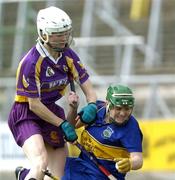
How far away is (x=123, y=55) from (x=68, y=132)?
7803 millimetres

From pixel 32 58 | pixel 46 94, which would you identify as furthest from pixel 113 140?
pixel 32 58

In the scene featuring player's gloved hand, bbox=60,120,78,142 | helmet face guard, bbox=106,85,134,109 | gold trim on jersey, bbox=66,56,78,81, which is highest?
gold trim on jersey, bbox=66,56,78,81

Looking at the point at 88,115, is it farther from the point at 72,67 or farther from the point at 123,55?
the point at 123,55

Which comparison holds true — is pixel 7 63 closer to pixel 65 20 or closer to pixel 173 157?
pixel 173 157

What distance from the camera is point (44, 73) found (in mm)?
8766

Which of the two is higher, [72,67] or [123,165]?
[72,67]

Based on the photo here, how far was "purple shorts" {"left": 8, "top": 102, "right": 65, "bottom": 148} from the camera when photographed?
29.1 ft

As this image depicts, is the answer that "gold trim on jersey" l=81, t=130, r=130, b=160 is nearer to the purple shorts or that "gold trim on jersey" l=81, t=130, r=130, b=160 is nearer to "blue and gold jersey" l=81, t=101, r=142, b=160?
"blue and gold jersey" l=81, t=101, r=142, b=160

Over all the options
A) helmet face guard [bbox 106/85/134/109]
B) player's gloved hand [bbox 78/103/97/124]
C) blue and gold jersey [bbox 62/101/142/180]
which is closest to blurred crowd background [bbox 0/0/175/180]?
blue and gold jersey [bbox 62/101/142/180]

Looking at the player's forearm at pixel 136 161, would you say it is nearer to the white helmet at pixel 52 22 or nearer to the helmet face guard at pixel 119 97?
the helmet face guard at pixel 119 97

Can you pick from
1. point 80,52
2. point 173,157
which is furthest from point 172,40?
point 173,157

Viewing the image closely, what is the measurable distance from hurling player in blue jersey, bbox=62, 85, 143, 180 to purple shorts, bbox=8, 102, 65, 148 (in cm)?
41

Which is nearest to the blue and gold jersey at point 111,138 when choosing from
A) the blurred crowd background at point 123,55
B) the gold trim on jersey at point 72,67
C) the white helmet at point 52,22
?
the gold trim on jersey at point 72,67

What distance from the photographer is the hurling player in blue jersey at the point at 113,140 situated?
8367 mm
